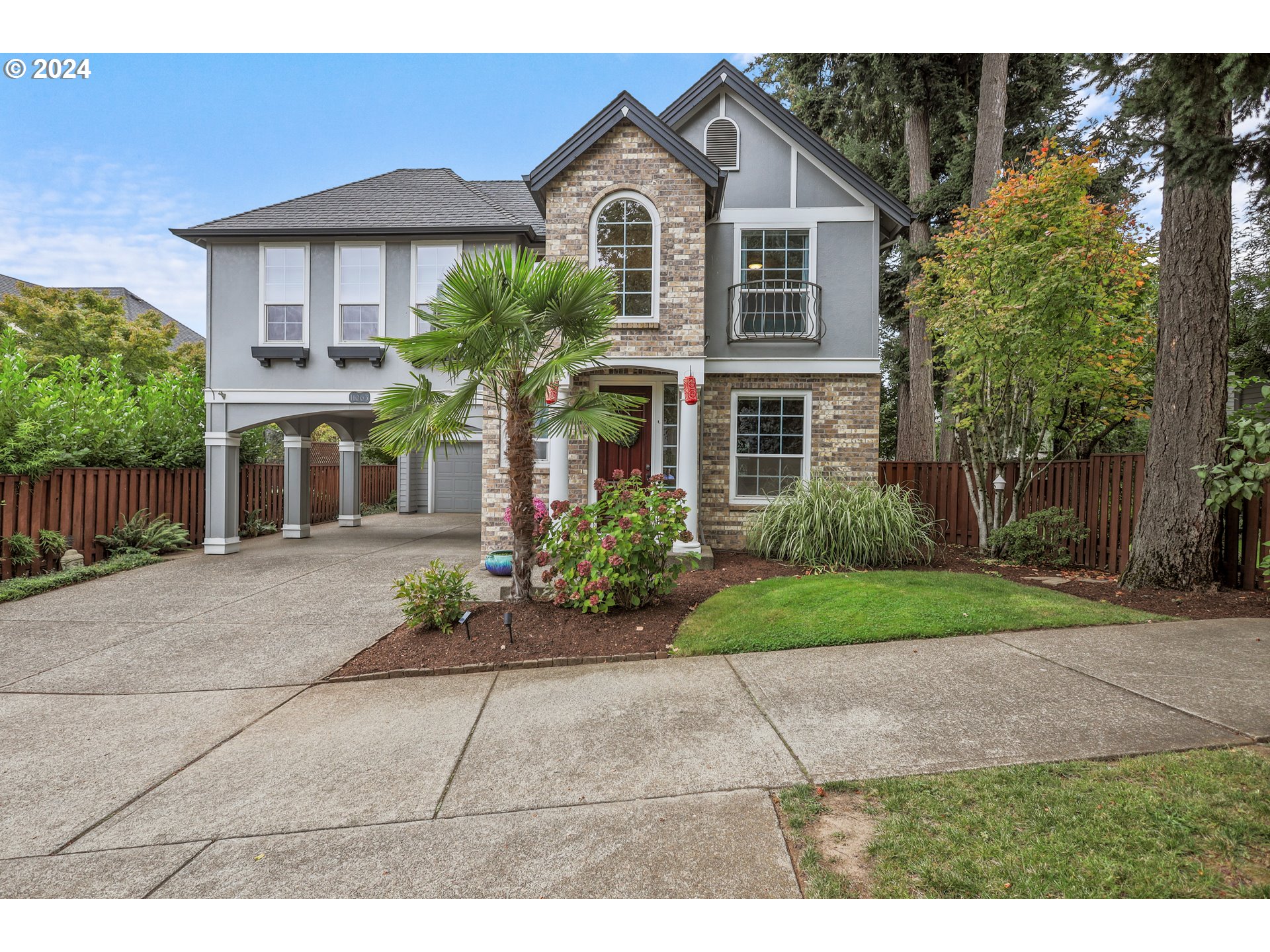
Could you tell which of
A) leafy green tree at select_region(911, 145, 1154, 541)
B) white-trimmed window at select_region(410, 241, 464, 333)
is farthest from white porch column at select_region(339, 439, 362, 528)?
leafy green tree at select_region(911, 145, 1154, 541)

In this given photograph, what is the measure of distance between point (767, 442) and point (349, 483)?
10992 millimetres

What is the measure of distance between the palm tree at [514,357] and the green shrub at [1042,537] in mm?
5991

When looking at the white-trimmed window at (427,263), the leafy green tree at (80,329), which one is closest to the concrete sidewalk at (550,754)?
the white-trimmed window at (427,263)

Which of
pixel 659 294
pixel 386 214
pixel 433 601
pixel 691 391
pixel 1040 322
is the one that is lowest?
pixel 433 601

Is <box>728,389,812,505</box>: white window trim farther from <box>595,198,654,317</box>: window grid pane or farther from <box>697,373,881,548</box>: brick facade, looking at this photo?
<box>595,198,654,317</box>: window grid pane

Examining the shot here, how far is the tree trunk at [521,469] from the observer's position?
583 centimetres

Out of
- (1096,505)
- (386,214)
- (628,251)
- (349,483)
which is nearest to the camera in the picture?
(1096,505)

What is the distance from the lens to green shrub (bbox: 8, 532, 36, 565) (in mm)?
8188

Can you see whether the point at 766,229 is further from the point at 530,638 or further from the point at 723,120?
the point at 530,638

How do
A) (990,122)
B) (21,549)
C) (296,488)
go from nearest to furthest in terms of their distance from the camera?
(21,549), (990,122), (296,488)

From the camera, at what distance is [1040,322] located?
321 inches

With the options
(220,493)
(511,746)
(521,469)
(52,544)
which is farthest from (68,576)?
(511,746)

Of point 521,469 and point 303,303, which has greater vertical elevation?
point 303,303
